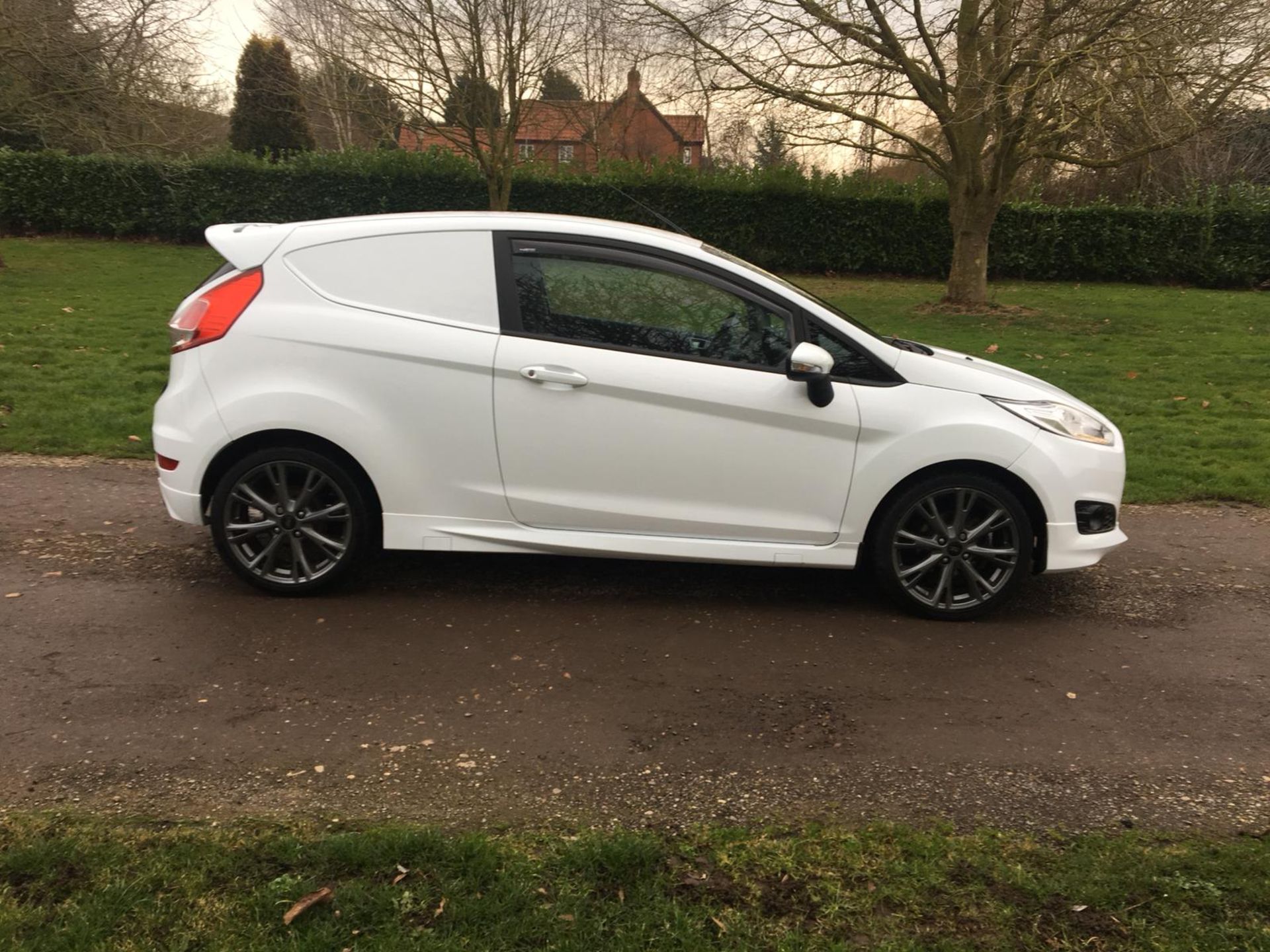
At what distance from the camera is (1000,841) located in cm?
286

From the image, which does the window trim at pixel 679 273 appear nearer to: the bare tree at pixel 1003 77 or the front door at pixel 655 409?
the front door at pixel 655 409

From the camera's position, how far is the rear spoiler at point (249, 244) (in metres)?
4.50

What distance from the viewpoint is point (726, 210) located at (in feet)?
76.0

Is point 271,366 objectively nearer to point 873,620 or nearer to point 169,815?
point 169,815

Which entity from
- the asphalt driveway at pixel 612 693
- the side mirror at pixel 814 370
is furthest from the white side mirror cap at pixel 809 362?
the asphalt driveway at pixel 612 693

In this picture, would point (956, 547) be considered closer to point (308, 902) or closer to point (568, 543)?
point (568, 543)

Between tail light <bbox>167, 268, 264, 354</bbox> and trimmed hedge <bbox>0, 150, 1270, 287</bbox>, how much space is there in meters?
18.6

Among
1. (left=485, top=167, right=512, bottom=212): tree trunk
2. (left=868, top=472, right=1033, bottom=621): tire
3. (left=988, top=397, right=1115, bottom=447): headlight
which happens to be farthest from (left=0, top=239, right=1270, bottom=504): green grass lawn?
(left=485, top=167, right=512, bottom=212): tree trunk

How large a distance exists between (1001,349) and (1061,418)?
9.15 metres

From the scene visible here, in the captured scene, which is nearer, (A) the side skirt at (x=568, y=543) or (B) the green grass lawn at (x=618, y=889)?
(B) the green grass lawn at (x=618, y=889)

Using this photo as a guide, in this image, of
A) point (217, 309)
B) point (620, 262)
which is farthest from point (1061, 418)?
point (217, 309)

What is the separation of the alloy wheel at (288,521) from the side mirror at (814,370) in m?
2.13

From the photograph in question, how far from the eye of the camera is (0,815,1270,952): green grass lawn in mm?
2404

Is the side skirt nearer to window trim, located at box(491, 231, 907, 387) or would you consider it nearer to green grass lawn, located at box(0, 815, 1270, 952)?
window trim, located at box(491, 231, 907, 387)
